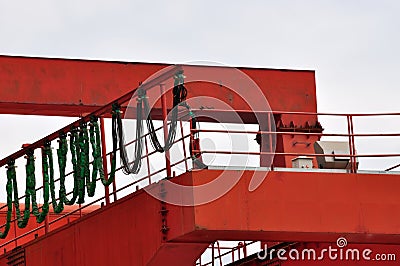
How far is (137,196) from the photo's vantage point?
67.6ft

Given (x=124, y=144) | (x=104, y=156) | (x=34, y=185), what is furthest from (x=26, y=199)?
(x=124, y=144)

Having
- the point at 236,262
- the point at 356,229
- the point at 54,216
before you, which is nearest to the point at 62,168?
the point at 236,262

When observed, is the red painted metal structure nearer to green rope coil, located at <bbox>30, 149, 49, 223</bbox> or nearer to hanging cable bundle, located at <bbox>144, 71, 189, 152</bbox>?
hanging cable bundle, located at <bbox>144, 71, 189, 152</bbox>

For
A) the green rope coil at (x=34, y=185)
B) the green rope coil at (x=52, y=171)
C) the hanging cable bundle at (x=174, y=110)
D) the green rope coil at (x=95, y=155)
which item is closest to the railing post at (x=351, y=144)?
the hanging cable bundle at (x=174, y=110)

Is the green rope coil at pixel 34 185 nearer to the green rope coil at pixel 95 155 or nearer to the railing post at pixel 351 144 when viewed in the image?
the green rope coil at pixel 95 155

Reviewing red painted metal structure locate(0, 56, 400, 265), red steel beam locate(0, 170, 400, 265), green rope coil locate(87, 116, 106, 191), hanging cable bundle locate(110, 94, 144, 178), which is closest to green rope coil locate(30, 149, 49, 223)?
red painted metal structure locate(0, 56, 400, 265)

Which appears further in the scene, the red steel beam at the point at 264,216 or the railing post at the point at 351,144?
the railing post at the point at 351,144

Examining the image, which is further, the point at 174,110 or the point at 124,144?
the point at 124,144

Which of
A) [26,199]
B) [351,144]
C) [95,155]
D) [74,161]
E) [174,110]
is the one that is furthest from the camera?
[26,199]

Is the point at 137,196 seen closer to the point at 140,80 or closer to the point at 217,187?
the point at 217,187

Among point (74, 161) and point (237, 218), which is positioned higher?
point (74, 161)

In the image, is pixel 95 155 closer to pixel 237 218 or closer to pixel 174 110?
pixel 174 110

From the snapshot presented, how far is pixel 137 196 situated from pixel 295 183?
260 cm

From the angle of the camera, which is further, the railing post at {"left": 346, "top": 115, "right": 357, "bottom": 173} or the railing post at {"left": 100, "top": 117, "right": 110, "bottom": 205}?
the railing post at {"left": 100, "top": 117, "right": 110, "bottom": 205}
